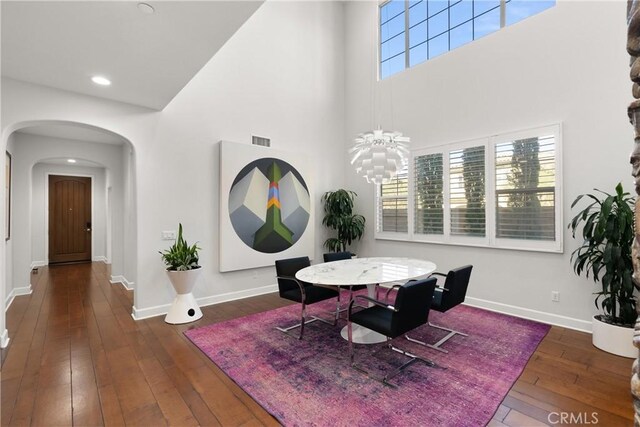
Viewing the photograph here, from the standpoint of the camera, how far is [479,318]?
12.8 ft

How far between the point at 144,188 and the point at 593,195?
5.42 m

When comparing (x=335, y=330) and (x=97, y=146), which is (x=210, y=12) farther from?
(x=97, y=146)

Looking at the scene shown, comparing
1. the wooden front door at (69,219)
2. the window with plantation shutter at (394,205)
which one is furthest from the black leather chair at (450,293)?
the wooden front door at (69,219)

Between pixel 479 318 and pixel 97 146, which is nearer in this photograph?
pixel 479 318

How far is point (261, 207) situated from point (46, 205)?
6081mm

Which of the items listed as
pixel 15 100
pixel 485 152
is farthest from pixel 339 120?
pixel 15 100

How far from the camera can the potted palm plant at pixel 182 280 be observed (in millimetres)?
3809

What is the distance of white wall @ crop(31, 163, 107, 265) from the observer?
23.6 feet

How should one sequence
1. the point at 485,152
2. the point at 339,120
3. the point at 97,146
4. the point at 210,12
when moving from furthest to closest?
the point at 339,120 → the point at 97,146 → the point at 485,152 → the point at 210,12

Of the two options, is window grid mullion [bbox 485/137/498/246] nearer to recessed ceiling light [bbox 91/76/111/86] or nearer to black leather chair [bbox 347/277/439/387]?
black leather chair [bbox 347/277/439/387]

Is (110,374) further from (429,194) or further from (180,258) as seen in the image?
(429,194)

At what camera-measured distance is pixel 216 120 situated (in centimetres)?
467
